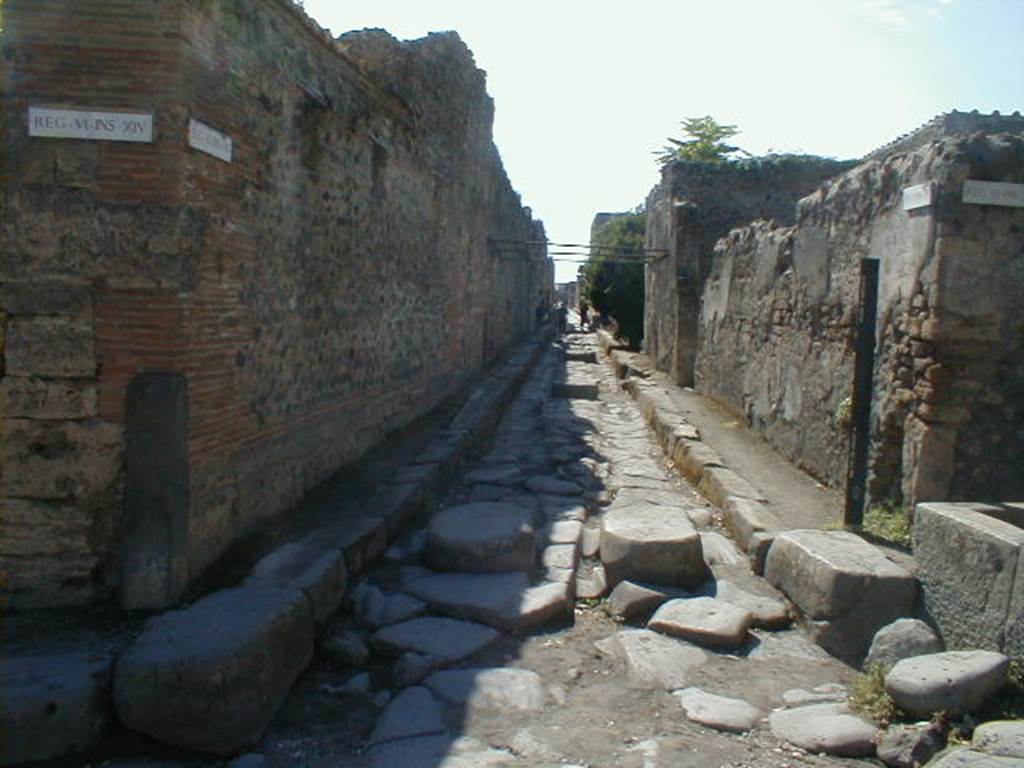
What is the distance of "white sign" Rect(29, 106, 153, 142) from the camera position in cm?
367

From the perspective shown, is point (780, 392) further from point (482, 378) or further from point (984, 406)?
point (482, 378)

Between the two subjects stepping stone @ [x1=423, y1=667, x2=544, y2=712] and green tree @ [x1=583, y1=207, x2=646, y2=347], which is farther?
green tree @ [x1=583, y1=207, x2=646, y2=347]

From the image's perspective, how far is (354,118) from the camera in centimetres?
628

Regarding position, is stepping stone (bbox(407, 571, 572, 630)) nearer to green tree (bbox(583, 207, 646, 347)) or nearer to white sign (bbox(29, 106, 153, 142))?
white sign (bbox(29, 106, 153, 142))

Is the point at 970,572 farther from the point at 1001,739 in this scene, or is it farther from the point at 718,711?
the point at 718,711

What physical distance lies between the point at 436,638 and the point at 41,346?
211 cm

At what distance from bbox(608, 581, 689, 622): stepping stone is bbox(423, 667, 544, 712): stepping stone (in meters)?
0.82

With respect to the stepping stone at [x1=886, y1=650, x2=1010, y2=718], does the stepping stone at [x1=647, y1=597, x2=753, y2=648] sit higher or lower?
lower

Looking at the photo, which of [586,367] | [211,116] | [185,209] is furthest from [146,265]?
[586,367]

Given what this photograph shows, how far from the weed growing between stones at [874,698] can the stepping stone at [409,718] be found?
1.59 meters

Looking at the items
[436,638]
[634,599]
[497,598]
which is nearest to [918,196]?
[634,599]

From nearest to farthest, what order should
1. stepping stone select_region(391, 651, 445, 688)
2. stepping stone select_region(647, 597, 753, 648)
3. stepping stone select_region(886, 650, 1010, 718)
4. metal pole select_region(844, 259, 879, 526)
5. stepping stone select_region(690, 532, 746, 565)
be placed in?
1. stepping stone select_region(886, 650, 1010, 718)
2. stepping stone select_region(391, 651, 445, 688)
3. stepping stone select_region(647, 597, 753, 648)
4. metal pole select_region(844, 259, 879, 526)
5. stepping stone select_region(690, 532, 746, 565)

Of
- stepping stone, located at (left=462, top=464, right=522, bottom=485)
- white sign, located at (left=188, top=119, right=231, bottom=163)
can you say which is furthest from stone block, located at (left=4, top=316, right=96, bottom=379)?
stepping stone, located at (left=462, top=464, right=522, bottom=485)

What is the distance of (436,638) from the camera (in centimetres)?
397
